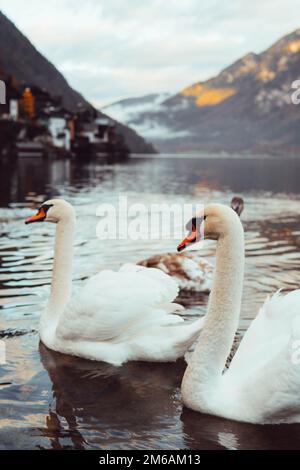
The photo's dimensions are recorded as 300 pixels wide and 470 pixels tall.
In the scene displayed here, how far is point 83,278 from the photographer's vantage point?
11.5 meters

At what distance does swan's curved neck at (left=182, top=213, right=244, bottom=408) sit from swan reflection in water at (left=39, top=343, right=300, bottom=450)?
310mm

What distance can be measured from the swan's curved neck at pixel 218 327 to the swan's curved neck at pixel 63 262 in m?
2.53

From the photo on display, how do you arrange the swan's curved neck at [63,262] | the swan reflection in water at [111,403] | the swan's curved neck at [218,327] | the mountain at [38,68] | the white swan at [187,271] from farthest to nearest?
the mountain at [38,68] → the white swan at [187,271] → the swan's curved neck at [63,262] → the swan's curved neck at [218,327] → the swan reflection in water at [111,403]

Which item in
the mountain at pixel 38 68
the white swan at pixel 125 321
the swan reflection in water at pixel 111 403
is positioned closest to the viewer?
the swan reflection in water at pixel 111 403

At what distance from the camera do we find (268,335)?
593cm

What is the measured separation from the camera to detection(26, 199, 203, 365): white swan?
23.0 ft

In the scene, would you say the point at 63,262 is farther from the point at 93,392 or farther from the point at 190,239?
the point at 190,239

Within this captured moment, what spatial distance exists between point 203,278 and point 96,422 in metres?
4.73

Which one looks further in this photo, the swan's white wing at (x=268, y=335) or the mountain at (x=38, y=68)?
the mountain at (x=38, y=68)

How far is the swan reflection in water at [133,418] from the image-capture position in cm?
538

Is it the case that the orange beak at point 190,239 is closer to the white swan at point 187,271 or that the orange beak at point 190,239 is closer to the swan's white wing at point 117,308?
the swan's white wing at point 117,308

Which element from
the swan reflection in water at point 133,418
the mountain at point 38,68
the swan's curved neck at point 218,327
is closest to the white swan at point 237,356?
the swan's curved neck at point 218,327
